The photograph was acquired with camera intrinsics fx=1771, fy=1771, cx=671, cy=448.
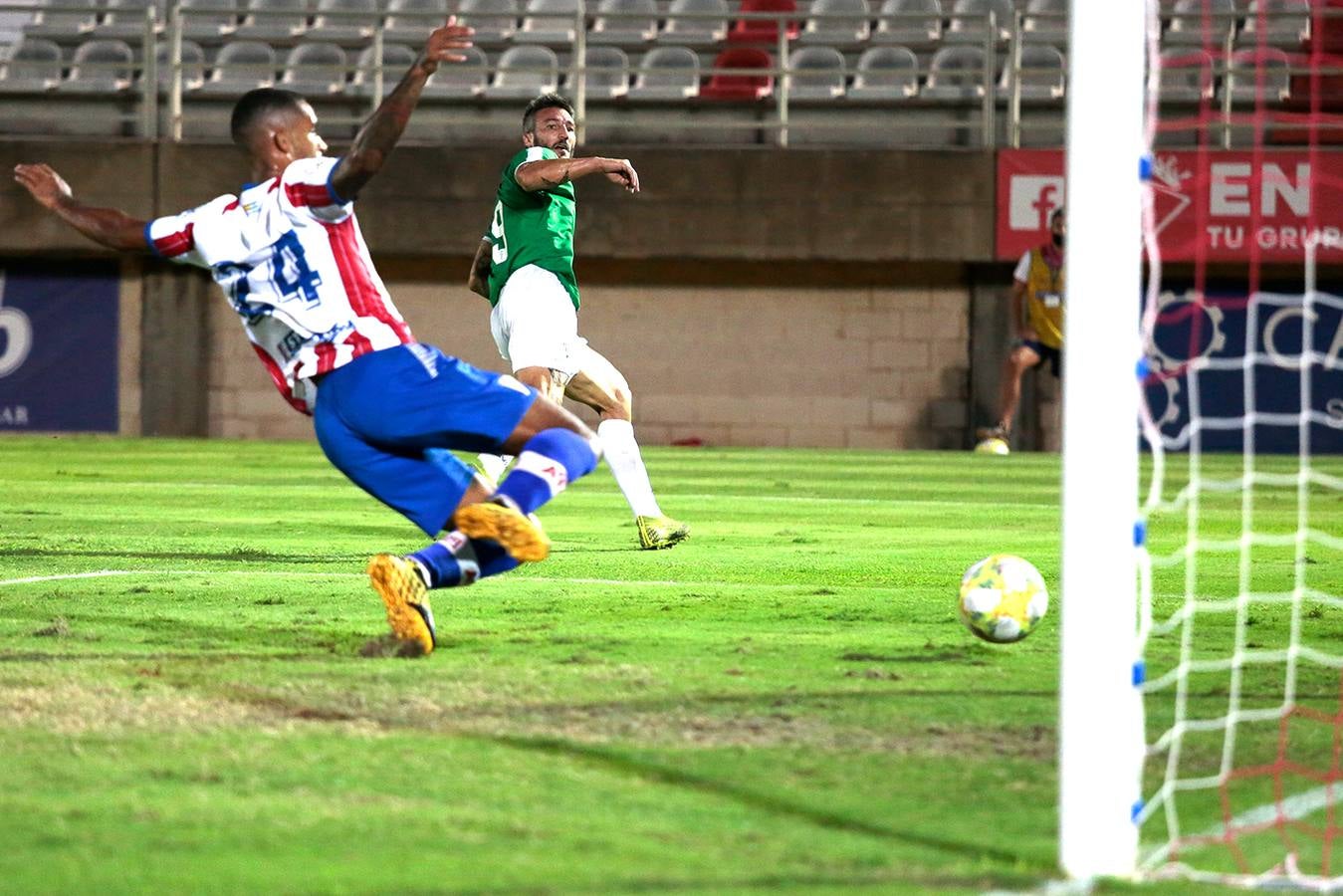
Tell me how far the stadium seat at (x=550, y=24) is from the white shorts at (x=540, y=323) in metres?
11.1

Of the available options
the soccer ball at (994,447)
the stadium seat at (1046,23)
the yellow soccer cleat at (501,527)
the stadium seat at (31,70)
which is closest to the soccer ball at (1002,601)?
the yellow soccer cleat at (501,527)

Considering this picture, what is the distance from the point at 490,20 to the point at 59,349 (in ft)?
20.6

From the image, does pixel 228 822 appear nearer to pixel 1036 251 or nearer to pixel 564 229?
pixel 564 229

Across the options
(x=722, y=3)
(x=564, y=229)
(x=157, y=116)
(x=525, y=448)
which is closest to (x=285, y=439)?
(x=157, y=116)

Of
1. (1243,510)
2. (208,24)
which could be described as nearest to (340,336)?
(1243,510)

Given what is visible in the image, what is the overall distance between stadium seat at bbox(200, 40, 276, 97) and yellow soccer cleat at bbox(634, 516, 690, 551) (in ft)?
43.7

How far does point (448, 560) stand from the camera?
16.1ft

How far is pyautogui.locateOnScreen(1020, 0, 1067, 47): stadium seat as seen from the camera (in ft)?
62.6

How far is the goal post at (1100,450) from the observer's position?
8.94 feet

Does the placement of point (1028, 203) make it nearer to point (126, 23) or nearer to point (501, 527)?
point (126, 23)

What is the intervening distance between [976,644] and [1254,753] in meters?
1.52

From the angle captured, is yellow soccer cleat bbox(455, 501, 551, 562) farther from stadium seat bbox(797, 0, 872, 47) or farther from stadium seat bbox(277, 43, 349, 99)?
stadium seat bbox(277, 43, 349, 99)

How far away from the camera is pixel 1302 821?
10.2 ft

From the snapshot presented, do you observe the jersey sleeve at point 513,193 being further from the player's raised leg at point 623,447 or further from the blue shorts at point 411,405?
the blue shorts at point 411,405
